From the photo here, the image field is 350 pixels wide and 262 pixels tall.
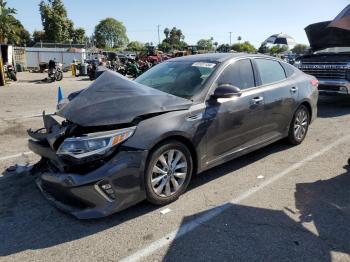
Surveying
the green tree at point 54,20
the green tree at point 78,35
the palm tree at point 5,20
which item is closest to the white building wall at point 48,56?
the palm tree at point 5,20

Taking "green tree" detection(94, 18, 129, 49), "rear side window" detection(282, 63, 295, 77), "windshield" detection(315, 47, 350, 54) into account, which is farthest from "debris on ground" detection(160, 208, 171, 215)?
"green tree" detection(94, 18, 129, 49)

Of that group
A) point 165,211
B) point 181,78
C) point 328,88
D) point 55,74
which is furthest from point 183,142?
Answer: point 55,74

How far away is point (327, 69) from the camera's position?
34.9 ft

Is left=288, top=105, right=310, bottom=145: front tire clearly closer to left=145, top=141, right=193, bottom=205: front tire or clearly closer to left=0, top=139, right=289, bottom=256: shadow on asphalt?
left=0, top=139, right=289, bottom=256: shadow on asphalt

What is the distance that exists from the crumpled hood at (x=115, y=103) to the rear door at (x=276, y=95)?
1.62m

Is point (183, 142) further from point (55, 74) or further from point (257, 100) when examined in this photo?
point (55, 74)

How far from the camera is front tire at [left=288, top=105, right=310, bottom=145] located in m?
6.20

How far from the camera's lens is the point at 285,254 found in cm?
328

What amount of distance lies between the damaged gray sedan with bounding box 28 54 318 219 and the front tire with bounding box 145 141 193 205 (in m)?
Result: 0.01

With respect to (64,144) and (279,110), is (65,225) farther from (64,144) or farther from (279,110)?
(279,110)

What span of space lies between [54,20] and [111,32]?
259ft

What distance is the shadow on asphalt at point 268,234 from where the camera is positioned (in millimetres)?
3271

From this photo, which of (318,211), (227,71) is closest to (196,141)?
(227,71)

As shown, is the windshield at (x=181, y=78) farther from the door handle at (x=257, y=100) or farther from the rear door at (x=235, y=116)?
the door handle at (x=257, y=100)
